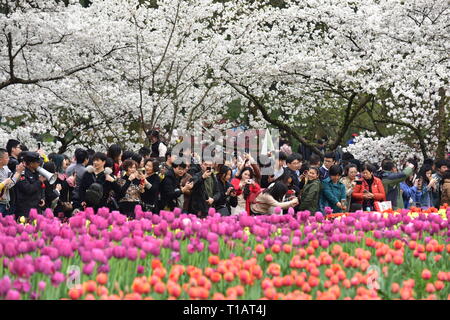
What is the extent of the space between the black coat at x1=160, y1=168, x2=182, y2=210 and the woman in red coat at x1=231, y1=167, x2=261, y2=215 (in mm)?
912

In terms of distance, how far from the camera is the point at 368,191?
39.1 feet

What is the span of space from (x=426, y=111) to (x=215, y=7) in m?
5.81

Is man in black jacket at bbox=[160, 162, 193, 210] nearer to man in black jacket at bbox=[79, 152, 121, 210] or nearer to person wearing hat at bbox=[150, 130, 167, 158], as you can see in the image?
man in black jacket at bbox=[79, 152, 121, 210]

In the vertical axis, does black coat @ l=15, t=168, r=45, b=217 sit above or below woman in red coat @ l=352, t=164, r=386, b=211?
below

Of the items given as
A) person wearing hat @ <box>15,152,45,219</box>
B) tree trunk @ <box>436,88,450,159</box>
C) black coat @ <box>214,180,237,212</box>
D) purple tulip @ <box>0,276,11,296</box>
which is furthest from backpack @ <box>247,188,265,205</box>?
tree trunk @ <box>436,88,450,159</box>

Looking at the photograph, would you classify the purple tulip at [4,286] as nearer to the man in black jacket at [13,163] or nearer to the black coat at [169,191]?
the man in black jacket at [13,163]

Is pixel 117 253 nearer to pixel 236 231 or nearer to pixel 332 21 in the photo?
pixel 236 231

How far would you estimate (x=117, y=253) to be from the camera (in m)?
5.29

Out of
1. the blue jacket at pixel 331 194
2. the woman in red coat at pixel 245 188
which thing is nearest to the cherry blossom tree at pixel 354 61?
the blue jacket at pixel 331 194

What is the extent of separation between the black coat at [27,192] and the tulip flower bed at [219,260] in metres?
2.71

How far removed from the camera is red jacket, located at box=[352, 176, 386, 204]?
11.8 meters

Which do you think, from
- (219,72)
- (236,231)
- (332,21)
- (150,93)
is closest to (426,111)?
(332,21)

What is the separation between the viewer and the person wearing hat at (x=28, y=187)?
9.62m

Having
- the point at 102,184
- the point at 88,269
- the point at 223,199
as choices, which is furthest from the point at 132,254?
the point at 223,199
